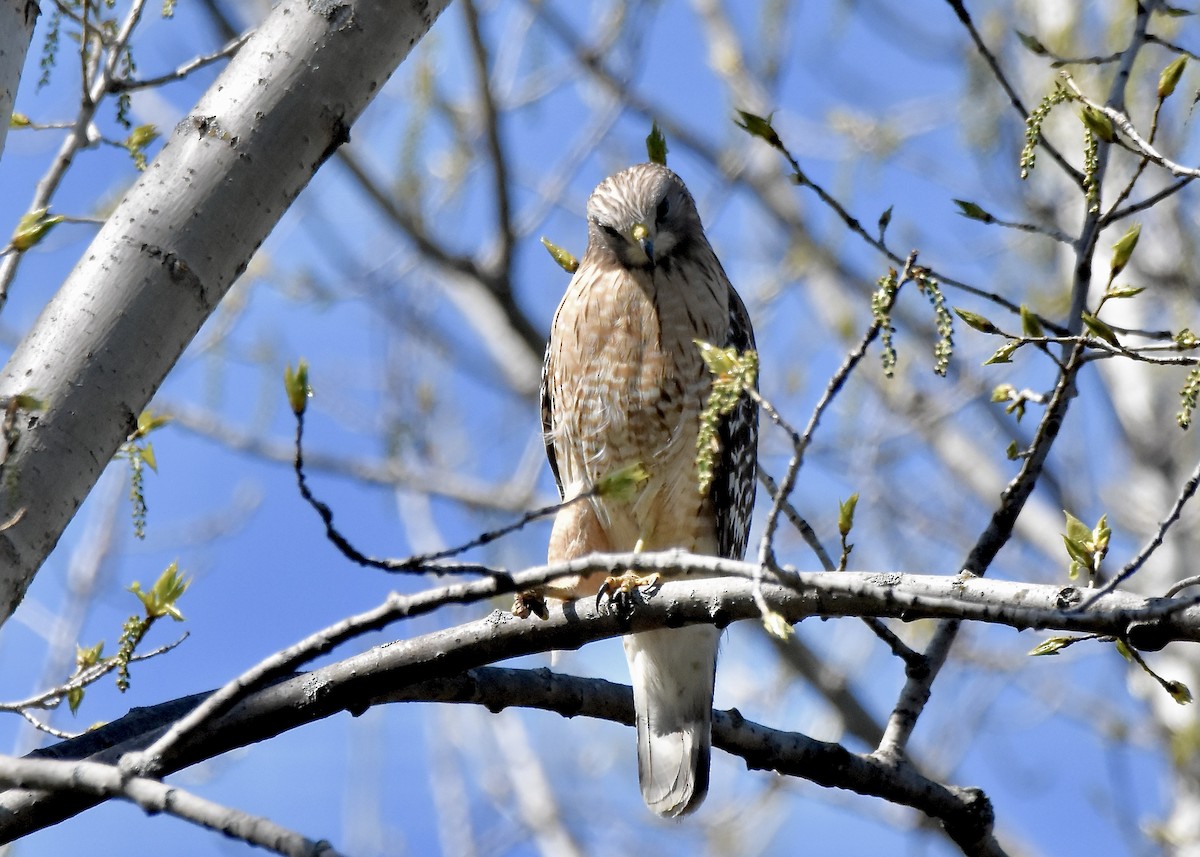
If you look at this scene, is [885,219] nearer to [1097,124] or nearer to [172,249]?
[1097,124]

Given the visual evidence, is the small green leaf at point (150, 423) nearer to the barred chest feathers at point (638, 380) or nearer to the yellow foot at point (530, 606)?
the yellow foot at point (530, 606)

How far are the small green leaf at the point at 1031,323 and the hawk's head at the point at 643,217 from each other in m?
1.75

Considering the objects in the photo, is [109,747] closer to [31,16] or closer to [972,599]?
[31,16]

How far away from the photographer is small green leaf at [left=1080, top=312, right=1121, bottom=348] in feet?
8.80

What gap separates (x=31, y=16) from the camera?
2803 mm

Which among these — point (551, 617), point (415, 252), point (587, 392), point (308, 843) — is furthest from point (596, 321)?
point (415, 252)

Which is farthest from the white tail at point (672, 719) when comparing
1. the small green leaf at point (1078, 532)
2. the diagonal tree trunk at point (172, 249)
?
the diagonal tree trunk at point (172, 249)

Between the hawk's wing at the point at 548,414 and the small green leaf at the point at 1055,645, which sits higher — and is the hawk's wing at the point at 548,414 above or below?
above

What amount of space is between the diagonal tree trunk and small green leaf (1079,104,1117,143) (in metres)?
1.45

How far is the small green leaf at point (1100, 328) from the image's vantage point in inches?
106

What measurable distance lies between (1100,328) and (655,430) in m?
1.78

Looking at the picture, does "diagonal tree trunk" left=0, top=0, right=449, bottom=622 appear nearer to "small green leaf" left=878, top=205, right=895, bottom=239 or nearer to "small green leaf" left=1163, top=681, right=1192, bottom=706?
"small green leaf" left=878, top=205, right=895, bottom=239

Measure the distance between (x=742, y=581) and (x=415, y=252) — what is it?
242 inches

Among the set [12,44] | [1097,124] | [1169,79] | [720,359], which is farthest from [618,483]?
[1169,79]
